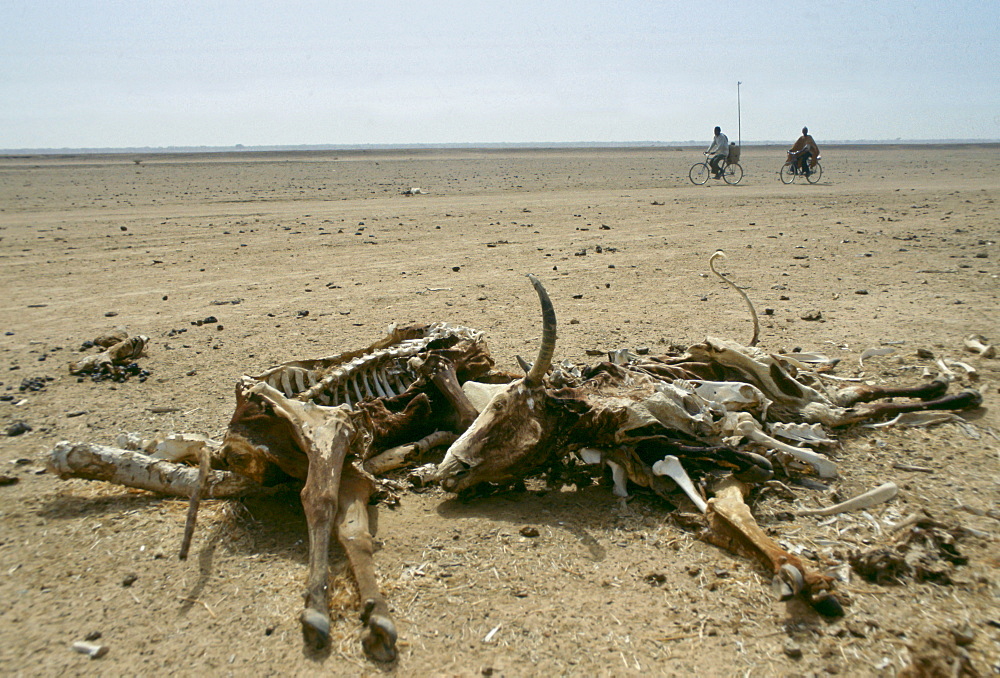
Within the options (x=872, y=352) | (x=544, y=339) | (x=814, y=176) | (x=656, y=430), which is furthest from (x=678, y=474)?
(x=814, y=176)

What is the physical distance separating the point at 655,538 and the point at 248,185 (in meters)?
30.3

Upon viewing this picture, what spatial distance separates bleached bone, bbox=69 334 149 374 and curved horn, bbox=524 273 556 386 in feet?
14.8

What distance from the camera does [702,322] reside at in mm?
7668

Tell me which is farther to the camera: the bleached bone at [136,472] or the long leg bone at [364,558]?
the bleached bone at [136,472]

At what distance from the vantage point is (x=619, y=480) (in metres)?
3.98

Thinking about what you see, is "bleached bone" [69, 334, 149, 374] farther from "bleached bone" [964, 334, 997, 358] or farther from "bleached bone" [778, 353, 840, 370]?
"bleached bone" [964, 334, 997, 358]

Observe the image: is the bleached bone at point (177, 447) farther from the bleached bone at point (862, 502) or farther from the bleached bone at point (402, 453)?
the bleached bone at point (862, 502)

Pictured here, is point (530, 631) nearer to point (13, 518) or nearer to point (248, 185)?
point (13, 518)

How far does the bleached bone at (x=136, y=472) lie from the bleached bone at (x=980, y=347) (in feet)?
19.0

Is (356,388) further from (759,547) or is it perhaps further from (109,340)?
(109,340)

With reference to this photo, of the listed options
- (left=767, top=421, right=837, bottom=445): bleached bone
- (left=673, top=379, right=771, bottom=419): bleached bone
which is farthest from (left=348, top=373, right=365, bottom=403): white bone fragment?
(left=767, top=421, right=837, bottom=445): bleached bone

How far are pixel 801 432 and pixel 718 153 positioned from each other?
24.9 metres

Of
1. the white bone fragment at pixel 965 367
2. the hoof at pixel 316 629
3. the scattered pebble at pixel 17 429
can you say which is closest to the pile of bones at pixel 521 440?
the hoof at pixel 316 629

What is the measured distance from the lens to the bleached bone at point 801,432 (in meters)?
4.35
